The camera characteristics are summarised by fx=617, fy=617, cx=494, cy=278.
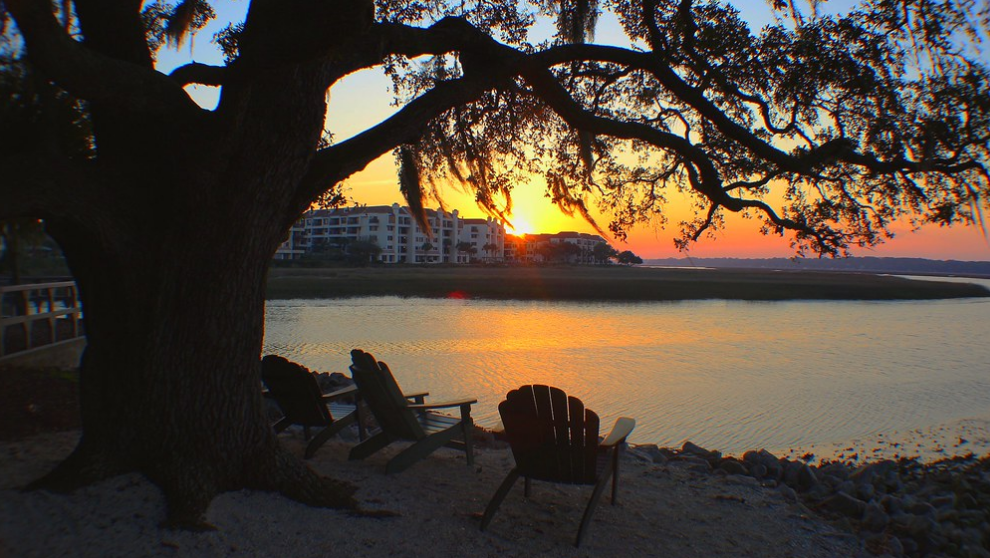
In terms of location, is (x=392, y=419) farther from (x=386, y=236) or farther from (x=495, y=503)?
(x=386, y=236)

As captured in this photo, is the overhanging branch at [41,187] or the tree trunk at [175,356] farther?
the tree trunk at [175,356]

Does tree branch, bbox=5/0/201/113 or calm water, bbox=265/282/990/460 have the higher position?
tree branch, bbox=5/0/201/113

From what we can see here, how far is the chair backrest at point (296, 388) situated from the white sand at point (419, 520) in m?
0.32

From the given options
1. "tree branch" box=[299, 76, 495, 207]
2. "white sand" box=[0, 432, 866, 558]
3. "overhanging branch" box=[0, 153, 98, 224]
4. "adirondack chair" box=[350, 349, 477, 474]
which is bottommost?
"white sand" box=[0, 432, 866, 558]

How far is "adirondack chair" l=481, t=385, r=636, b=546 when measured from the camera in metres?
3.42

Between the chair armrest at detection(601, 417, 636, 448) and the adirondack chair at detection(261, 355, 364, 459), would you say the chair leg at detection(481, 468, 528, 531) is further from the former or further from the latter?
the adirondack chair at detection(261, 355, 364, 459)

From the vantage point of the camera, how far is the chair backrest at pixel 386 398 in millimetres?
4105

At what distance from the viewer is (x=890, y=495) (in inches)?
176

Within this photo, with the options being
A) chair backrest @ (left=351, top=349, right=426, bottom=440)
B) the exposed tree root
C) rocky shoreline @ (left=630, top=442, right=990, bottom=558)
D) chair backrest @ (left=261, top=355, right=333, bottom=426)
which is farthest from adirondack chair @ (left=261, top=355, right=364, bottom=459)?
rocky shoreline @ (left=630, top=442, right=990, bottom=558)

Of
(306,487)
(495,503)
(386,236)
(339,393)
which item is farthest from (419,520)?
(386,236)

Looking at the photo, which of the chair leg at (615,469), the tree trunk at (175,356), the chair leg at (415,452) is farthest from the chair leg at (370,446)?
the chair leg at (615,469)

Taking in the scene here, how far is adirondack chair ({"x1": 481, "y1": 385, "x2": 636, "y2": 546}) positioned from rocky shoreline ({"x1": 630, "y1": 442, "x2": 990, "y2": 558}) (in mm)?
1775

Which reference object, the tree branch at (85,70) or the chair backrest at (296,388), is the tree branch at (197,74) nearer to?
the tree branch at (85,70)

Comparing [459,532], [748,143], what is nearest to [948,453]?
[748,143]
